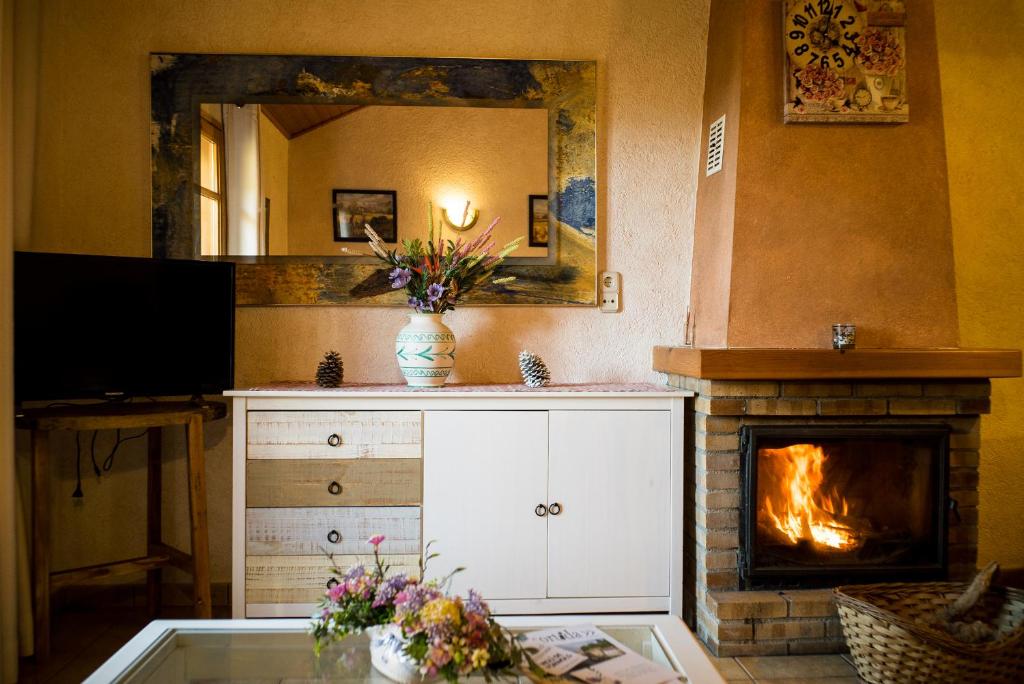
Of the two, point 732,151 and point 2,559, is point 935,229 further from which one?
point 2,559

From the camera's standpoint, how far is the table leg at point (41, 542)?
6.81 feet

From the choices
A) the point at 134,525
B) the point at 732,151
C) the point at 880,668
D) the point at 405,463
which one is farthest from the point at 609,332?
the point at 134,525

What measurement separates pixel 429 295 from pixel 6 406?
133cm

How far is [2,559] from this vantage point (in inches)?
79.0

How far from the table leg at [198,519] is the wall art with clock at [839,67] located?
2292 millimetres

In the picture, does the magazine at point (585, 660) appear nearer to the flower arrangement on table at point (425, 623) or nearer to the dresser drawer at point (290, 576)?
the flower arrangement on table at point (425, 623)

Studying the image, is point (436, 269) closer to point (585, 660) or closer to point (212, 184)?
point (212, 184)

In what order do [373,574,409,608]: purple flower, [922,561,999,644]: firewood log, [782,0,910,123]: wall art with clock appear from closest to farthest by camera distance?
[373,574,409,608]: purple flower → [922,561,999,644]: firewood log → [782,0,910,123]: wall art with clock

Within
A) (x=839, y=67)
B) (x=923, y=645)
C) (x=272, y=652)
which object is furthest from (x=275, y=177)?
(x=923, y=645)

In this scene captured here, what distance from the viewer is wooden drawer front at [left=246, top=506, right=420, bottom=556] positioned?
2238 millimetres

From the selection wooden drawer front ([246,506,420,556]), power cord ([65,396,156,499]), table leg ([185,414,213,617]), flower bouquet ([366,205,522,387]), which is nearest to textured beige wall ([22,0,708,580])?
power cord ([65,396,156,499])

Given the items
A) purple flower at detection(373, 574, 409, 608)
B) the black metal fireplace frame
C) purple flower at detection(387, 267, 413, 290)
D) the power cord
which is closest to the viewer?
purple flower at detection(373, 574, 409, 608)

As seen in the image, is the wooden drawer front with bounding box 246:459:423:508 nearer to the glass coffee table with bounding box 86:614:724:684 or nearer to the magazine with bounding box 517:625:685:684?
the glass coffee table with bounding box 86:614:724:684

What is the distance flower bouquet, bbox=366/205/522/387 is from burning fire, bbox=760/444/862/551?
1.18 m
